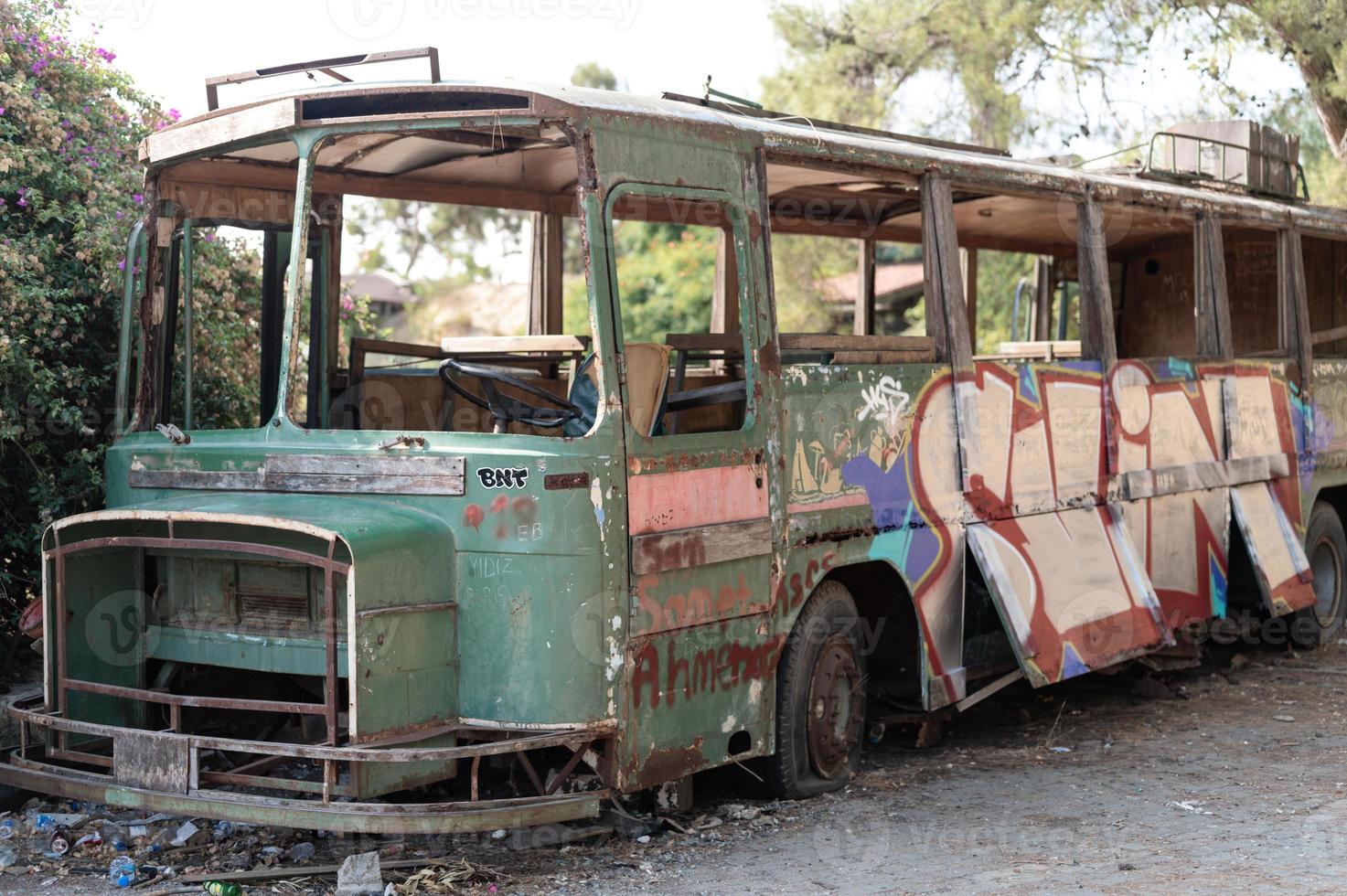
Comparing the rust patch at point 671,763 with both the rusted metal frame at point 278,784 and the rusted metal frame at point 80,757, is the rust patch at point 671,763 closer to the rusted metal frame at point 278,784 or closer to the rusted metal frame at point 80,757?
the rusted metal frame at point 278,784

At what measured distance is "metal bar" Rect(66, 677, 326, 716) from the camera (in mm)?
4781

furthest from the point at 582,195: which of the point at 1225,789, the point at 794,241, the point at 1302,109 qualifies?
the point at 794,241

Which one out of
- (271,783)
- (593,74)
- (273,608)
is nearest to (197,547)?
(273,608)

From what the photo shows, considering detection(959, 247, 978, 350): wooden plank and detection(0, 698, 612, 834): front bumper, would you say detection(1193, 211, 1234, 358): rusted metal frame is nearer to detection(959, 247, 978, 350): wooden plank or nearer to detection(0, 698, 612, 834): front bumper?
detection(959, 247, 978, 350): wooden plank

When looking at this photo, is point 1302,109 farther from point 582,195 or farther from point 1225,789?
point 582,195

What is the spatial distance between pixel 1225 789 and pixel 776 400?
2.83m

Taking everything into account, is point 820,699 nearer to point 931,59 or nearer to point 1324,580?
point 1324,580

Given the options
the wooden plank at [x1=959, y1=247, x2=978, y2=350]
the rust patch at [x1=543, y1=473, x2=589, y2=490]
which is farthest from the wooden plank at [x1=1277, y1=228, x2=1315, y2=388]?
the rust patch at [x1=543, y1=473, x2=589, y2=490]

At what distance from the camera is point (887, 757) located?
23.9 ft

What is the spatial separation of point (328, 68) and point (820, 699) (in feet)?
10.8

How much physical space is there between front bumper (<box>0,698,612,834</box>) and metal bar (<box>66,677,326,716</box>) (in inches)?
4.6

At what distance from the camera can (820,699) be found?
6.36m

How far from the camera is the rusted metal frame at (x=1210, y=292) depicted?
Answer: 9.27m

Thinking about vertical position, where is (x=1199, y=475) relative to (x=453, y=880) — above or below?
above
